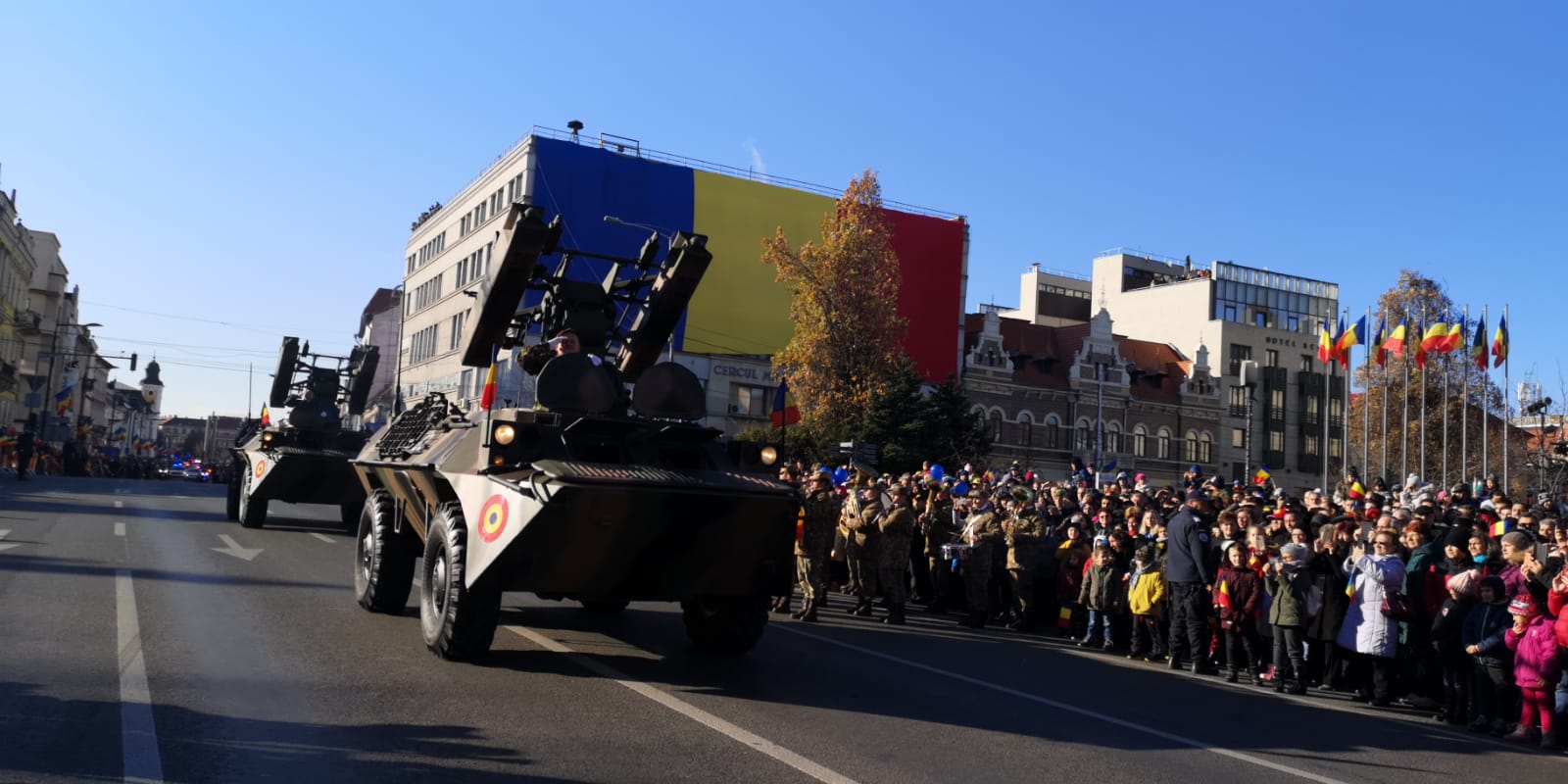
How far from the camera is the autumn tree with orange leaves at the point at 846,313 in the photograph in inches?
1683

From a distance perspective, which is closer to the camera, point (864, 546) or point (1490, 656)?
point (1490, 656)

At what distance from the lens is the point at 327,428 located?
73.1ft

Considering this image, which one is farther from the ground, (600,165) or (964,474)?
(600,165)

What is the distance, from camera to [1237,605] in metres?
11.6

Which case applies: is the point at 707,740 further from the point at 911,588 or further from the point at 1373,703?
the point at 911,588

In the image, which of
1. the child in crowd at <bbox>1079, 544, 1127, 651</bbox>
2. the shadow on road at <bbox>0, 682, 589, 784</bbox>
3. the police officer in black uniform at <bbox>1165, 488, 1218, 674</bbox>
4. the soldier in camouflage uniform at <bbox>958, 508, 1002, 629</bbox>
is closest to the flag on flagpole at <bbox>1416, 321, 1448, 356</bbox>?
the soldier in camouflage uniform at <bbox>958, 508, 1002, 629</bbox>

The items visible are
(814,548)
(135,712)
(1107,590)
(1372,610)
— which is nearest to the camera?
(135,712)

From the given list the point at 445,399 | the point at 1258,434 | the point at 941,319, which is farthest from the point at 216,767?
the point at 1258,434

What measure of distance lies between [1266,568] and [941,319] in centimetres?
4914

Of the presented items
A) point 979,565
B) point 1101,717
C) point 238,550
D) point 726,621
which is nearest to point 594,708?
point 726,621

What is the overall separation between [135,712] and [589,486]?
9.43ft

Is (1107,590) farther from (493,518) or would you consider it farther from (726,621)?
(493,518)

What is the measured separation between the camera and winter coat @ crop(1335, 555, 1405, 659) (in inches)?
420

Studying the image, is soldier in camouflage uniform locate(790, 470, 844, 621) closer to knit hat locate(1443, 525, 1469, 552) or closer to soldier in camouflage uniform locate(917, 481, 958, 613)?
soldier in camouflage uniform locate(917, 481, 958, 613)
